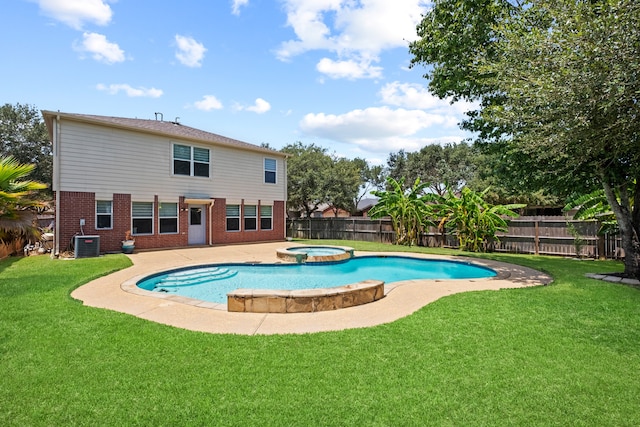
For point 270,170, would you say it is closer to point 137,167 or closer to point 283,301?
point 137,167

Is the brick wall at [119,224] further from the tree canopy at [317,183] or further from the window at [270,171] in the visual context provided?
the tree canopy at [317,183]

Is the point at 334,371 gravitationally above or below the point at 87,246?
below

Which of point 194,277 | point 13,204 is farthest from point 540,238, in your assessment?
point 13,204

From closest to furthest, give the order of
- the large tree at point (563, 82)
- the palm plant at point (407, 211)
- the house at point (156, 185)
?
the large tree at point (563, 82) < the house at point (156, 185) < the palm plant at point (407, 211)

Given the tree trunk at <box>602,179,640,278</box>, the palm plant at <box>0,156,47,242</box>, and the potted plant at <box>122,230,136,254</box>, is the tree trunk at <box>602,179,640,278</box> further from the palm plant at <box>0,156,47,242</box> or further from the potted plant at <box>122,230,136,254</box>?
the palm plant at <box>0,156,47,242</box>

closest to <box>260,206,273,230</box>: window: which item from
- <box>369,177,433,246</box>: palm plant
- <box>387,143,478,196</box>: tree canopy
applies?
<box>369,177,433,246</box>: palm plant

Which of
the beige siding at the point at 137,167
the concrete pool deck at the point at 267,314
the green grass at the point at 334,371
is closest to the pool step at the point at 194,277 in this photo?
the concrete pool deck at the point at 267,314

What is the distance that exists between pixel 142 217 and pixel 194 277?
6571mm

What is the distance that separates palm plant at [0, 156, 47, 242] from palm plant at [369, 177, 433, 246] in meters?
14.2

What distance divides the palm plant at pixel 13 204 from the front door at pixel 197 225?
5842mm

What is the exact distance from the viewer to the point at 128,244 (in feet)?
44.0

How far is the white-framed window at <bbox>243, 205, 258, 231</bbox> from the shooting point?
18516 millimetres

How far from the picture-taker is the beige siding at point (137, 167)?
12.7 metres

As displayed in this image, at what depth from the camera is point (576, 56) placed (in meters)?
5.69
